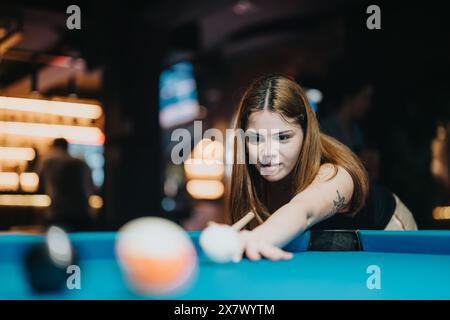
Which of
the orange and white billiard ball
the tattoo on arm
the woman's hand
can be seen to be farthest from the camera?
the tattoo on arm

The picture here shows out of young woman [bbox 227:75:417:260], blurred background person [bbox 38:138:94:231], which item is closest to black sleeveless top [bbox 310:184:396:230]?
young woman [bbox 227:75:417:260]

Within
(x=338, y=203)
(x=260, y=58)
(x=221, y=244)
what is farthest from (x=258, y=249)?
(x=260, y=58)

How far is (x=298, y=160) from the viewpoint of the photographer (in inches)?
102

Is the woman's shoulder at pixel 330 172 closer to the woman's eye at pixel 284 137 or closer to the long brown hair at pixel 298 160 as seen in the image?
the long brown hair at pixel 298 160

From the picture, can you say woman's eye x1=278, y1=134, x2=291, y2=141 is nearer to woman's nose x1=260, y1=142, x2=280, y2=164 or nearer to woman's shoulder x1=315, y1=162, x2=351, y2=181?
woman's nose x1=260, y1=142, x2=280, y2=164

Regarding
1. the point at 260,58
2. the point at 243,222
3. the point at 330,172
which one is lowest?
the point at 243,222

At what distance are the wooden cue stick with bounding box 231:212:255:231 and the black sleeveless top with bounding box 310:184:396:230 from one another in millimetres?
345

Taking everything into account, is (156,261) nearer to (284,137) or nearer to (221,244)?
(221,244)

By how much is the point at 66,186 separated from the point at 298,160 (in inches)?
137

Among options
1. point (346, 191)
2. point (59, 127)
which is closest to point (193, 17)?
point (59, 127)

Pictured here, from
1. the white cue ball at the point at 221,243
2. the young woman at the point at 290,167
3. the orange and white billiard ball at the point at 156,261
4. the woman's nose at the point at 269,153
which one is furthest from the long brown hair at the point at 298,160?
the orange and white billiard ball at the point at 156,261

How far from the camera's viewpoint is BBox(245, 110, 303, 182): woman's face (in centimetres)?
253

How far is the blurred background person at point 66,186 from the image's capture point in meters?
5.41
